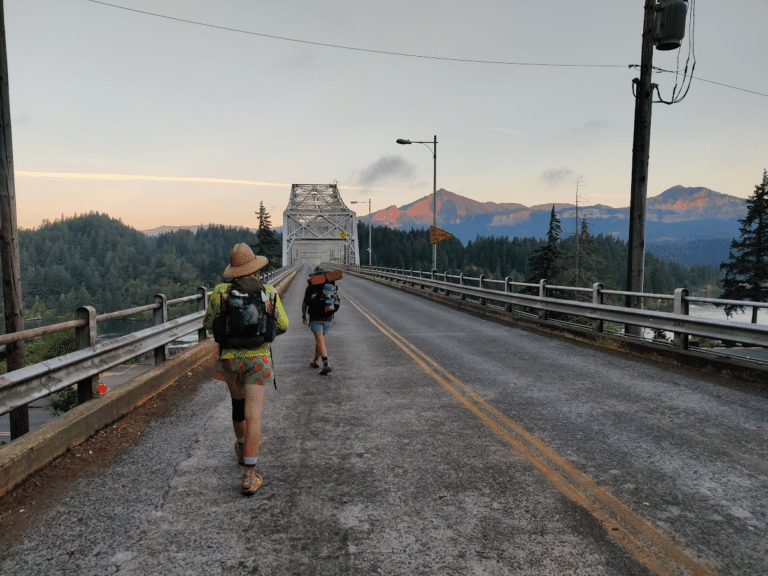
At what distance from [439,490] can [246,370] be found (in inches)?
66.7

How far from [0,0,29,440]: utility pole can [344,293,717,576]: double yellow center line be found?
579 cm

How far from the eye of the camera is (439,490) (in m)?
3.82

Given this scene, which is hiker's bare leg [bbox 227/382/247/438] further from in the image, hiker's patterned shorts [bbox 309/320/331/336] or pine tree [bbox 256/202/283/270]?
pine tree [bbox 256/202/283/270]

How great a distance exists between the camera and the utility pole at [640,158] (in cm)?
1157

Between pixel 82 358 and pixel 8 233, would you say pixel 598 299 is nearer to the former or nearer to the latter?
pixel 82 358

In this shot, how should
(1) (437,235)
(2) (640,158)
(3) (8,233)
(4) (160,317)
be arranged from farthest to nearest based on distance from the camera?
(1) (437,235)
(2) (640,158)
(4) (160,317)
(3) (8,233)

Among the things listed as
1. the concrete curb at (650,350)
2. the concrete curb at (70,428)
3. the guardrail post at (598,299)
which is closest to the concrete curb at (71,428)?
the concrete curb at (70,428)

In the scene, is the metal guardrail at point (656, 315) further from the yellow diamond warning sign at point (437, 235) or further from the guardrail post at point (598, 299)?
the yellow diamond warning sign at point (437, 235)

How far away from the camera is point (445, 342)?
38.0ft

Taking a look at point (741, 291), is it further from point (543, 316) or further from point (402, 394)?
point (402, 394)

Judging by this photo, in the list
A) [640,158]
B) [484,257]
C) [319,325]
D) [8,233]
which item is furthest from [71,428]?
[484,257]

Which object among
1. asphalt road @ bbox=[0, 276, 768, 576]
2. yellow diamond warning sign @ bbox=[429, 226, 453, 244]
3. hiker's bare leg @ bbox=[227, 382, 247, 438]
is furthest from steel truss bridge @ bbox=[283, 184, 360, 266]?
hiker's bare leg @ bbox=[227, 382, 247, 438]

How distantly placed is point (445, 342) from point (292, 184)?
138m

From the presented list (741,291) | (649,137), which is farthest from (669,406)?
(741,291)
